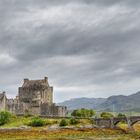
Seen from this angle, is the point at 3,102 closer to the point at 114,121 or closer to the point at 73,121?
the point at 73,121

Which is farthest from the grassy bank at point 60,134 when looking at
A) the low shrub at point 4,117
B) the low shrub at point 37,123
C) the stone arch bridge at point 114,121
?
the low shrub at point 4,117

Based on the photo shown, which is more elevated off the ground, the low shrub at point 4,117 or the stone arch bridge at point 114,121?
the low shrub at point 4,117

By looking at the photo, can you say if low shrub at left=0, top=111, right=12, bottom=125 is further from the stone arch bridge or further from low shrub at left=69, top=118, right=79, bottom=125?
the stone arch bridge

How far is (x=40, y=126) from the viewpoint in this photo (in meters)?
162

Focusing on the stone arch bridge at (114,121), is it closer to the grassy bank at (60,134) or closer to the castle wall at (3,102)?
the grassy bank at (60,134)

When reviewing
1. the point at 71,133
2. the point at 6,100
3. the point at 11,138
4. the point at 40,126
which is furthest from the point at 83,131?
the point at 6,100

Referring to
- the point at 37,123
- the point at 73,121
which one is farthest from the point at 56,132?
the point at 73,121

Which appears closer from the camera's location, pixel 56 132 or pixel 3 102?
pixel 56 132

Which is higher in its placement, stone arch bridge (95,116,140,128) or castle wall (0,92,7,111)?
castle wall (0,92,7,111)

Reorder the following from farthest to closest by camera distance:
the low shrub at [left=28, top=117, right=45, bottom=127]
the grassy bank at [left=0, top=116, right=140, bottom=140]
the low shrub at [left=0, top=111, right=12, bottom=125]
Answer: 1. the low shrub at [left=0, top=111, right=12, bottom=125]
2. the low shrub at [left=28, top=117, right=45, bottom=127]
3. the grassy bank at [left=0, top=116, right=140, bottom=140]

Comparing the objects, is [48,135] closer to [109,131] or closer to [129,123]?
[109,131]

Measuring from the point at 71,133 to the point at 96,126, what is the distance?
2397 cm

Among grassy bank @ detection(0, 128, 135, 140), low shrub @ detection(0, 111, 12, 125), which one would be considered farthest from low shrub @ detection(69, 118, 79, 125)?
low shrub @ detection(0, 111, 12, 125)

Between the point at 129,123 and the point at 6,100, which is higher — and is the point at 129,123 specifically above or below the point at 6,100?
below
